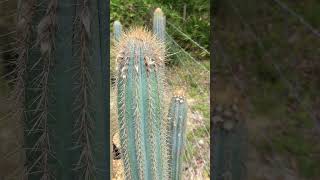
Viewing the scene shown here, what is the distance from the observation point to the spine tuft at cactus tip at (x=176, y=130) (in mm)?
2217

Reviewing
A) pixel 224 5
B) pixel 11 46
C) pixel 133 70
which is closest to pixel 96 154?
pixel 11 46

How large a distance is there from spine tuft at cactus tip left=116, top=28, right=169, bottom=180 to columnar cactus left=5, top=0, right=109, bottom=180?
0.71 m

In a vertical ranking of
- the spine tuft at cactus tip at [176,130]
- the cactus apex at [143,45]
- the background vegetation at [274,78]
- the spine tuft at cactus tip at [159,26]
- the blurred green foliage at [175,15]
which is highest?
the blurred green foliage at [175,15]

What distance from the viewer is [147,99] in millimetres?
1616

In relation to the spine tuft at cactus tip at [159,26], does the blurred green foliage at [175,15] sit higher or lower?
higher

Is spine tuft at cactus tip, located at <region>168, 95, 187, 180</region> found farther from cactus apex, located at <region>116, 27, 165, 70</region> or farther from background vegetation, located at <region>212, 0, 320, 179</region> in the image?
background vegetation, located at <region>212, 0, 320, 179</region>

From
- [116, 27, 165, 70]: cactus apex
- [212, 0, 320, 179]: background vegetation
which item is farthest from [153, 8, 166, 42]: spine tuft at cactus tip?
[212, 0, 320, 179]: background vegetation

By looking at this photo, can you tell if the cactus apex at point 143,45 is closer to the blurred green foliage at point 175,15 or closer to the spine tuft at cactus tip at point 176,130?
the spine tuft at cactus tip at point 176,130

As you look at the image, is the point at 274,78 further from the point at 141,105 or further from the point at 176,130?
the point at 176,130

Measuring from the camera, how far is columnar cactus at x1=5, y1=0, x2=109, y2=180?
757 mm

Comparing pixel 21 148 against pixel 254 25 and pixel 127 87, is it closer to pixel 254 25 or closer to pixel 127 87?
pixel 254 25

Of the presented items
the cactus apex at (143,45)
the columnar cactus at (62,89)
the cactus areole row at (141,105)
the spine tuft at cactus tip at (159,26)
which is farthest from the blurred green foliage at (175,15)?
the columnar cactus at (62,89)

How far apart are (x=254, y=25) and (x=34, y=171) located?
→ 1.43ft

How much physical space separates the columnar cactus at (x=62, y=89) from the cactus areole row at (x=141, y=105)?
71cm
